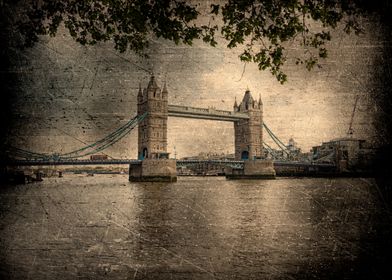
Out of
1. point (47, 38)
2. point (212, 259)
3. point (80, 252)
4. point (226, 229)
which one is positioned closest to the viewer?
point (212, 259)

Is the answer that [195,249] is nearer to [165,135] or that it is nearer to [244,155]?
[165,135]

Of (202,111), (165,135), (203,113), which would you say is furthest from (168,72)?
(165,135)

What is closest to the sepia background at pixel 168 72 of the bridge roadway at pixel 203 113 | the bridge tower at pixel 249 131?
the bridge roadway at pixel 203 113

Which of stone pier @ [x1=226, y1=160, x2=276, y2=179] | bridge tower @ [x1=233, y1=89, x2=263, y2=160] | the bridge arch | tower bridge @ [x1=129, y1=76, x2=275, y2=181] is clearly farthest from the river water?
bridge tower @ [x1=233, y1=89, x2=263, y2=160]

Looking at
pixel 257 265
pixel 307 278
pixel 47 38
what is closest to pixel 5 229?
pixel 47 38

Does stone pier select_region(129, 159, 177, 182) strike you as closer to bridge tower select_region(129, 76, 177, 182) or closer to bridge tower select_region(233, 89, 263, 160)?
bridge tower select_region(129, 76, 177, 182)

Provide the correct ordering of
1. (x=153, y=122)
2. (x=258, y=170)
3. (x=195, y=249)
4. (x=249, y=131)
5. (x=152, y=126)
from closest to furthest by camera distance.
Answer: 1. (x=195, y=249)
2. (x=152, y=126)
3. (x=153, y=122)
4. (x=258, y=170)
5. (x=249, y=131)

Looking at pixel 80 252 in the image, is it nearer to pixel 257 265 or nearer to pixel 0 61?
pixel 257 265
